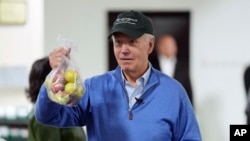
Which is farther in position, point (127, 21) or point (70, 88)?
point (127, 21)

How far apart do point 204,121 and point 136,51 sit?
1750mm

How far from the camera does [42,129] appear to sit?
1674mm

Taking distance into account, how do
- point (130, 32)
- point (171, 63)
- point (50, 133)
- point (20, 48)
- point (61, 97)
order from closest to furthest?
1. point (61, 97)
2. point (130, 32)
3. point (50, 133)
4. point (20, 48)
5. point (171, 63)

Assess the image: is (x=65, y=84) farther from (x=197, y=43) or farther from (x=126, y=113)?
(x=197, y=43)

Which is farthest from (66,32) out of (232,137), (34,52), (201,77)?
(232,137)

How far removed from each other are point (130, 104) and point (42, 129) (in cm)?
51

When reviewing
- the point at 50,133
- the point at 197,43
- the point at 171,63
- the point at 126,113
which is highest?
the point at 197,43

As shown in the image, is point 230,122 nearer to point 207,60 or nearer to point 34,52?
point 207,60

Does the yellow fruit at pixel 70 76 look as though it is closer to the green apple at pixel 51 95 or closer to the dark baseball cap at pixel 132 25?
the green apple at pixel 51 95

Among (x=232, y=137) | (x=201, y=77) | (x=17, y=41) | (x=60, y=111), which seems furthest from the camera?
(x=201, y=77)

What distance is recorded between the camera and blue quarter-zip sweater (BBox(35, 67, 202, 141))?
130cm

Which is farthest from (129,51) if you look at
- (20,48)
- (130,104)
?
(20,48)

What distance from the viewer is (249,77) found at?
2857 mm

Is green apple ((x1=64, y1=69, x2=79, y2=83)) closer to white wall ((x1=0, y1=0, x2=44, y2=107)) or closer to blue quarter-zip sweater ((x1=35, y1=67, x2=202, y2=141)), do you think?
blue quarter-zip sweater ((x1=35, y1=67, x2=202, y2=141))
